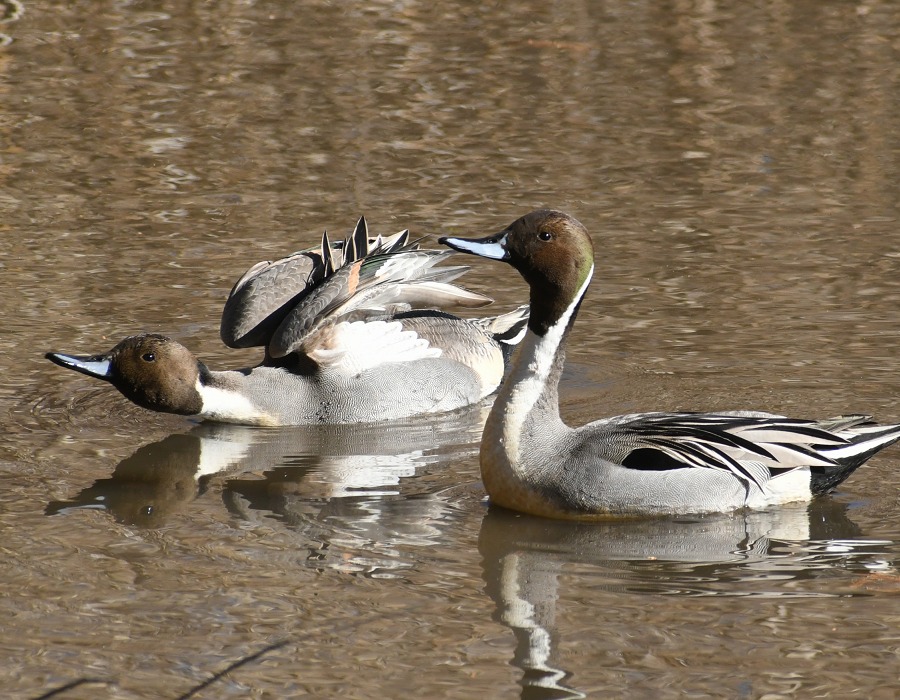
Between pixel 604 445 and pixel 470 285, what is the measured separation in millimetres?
4025

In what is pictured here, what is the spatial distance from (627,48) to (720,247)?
567 centimetres

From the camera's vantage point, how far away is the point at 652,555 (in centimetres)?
683

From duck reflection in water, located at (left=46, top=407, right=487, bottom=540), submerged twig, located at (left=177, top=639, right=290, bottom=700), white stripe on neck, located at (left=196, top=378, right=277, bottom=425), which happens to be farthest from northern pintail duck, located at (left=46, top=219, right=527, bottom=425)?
submerged twig, located at (left=177, top=639, right=290, bottom=700)

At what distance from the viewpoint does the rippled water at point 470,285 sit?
596 cm

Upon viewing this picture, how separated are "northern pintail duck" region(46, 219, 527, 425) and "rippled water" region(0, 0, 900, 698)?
0.69ft

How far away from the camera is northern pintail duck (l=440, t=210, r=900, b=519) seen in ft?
23.5

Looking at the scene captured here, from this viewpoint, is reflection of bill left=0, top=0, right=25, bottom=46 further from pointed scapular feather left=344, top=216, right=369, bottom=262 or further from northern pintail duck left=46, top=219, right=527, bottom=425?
pointed scapular feather left=344, top=216, right=369, bottom=262

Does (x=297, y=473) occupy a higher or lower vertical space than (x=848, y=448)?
lower

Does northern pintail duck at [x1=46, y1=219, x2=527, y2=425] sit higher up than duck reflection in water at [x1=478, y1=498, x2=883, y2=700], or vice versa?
northern pintail duck at [x1=46, y1=219, x2=527, y2=425]

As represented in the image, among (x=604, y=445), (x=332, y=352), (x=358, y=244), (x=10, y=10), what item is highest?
(x=10, y=10)

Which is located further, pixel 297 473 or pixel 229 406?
pixel 229 406

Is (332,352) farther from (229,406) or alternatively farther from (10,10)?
(10,10)

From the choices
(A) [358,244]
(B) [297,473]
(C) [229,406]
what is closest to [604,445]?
(B) [297,473]

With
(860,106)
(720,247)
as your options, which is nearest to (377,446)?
(720,247)
